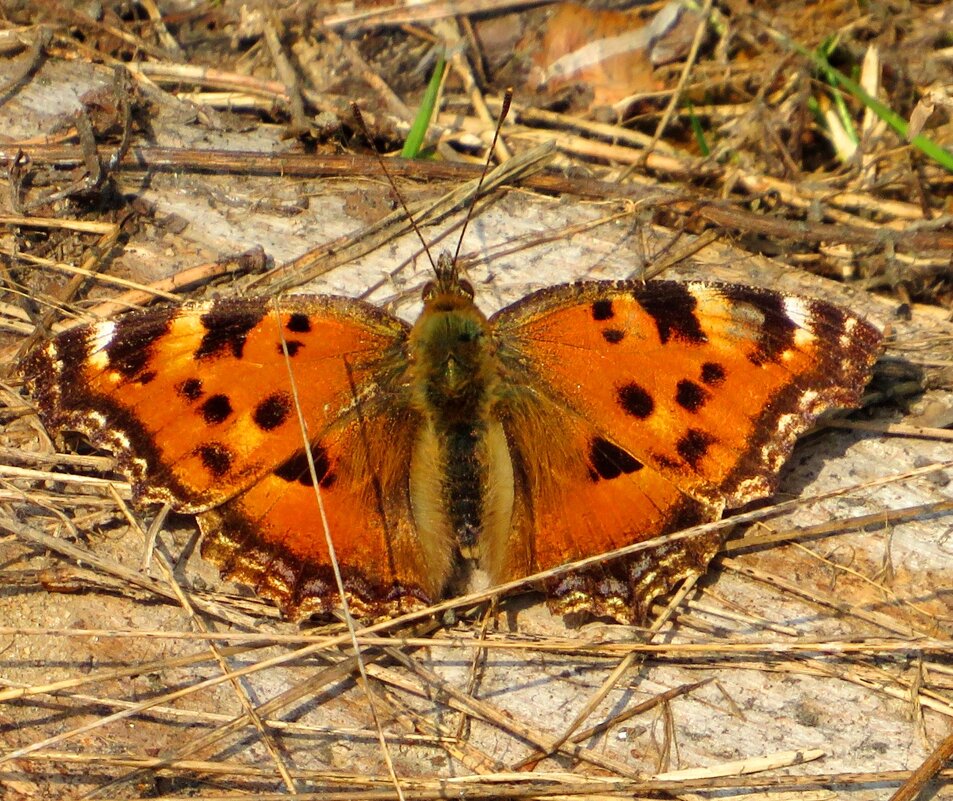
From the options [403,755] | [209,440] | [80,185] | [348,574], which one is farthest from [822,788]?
[80,185]

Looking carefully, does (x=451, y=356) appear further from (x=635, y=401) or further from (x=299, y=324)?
(x=635, y=401)

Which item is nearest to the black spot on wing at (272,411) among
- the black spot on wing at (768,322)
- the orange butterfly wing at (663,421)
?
the orange butterfly wing at (663,421)

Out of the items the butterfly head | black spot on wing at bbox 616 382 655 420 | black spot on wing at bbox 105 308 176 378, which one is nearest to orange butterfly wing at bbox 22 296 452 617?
black spot on wing at bbox 105 308 176 378

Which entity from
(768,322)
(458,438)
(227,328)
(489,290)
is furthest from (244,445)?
(768,322)

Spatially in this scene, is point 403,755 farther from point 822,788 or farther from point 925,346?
point 925,346

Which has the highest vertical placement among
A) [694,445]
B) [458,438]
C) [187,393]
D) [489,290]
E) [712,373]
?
[489,290]

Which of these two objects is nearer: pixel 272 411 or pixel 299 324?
pixel 272 411

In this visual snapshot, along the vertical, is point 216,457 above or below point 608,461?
above
